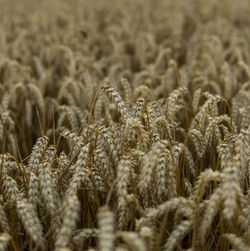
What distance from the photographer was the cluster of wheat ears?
4.65ft

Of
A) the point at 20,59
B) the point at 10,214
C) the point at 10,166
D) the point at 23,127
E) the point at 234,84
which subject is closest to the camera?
the point at 10,214

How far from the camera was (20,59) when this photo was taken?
4.02m

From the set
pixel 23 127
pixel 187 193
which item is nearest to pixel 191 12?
pixel 23 127

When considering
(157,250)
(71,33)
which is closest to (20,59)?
(71,33)

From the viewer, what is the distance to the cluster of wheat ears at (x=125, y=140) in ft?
4.65

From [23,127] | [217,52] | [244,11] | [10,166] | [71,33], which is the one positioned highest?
[244,11]

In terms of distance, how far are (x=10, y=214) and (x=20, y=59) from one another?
2723mm

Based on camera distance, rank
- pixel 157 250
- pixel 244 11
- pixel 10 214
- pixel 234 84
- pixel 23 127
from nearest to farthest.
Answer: pixel 157 250 → pixel 10 214 → pixel 23 127 → pixel 234 84 → pixel 244 11

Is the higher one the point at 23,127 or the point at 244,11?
the point at 244,11

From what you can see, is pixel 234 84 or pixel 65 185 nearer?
pixel 65 185

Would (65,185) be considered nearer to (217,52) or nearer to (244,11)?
(217,52)

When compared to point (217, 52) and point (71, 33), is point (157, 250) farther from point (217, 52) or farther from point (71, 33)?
point (71, 33)

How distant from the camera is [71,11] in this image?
5.80 m

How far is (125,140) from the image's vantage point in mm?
1792
